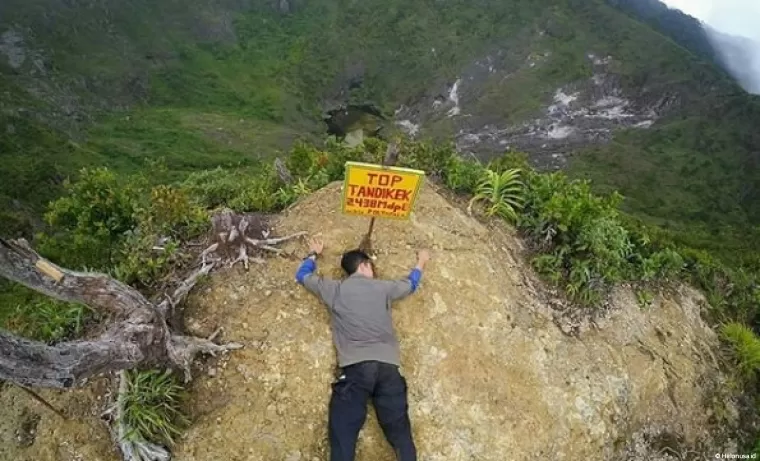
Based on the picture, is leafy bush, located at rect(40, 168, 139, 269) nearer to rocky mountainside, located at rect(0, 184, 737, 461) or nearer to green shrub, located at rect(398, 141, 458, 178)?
rocky mountainside, located at rect(0, 184, 737, 461)

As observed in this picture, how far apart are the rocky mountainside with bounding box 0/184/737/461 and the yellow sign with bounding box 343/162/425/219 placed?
118 cm

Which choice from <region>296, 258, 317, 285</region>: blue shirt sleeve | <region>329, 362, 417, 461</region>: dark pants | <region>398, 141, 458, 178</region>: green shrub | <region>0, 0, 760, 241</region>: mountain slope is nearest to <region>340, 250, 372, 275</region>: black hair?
<region>296, 258, 317, 285</region>: blue shirt sleeve

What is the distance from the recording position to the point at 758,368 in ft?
31.1

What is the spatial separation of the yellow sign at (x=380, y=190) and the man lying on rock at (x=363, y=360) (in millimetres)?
697

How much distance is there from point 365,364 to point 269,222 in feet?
9.98

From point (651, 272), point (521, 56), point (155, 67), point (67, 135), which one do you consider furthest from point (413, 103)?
point (651, 272)

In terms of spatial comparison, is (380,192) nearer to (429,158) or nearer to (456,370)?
(456,370)

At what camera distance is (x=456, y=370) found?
759cm

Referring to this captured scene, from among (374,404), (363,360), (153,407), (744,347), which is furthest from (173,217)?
(744,347)

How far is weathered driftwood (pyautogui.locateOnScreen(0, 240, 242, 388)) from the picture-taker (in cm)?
501

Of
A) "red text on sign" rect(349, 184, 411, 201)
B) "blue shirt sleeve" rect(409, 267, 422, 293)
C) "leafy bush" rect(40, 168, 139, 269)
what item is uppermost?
"red text on sign" rect(349, 184, 411, 201)

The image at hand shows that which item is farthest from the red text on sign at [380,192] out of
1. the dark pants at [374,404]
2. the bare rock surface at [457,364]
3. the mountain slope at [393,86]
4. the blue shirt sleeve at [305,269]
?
the mountain slope at [393,86]

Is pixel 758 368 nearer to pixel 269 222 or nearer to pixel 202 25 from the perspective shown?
pixel 269 222

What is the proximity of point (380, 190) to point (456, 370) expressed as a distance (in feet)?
7.83
